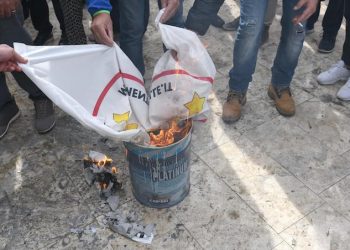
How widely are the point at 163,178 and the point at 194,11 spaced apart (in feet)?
4.48

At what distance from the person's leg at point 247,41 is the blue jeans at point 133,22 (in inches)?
16.8

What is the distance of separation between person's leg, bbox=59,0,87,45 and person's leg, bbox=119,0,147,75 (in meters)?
0.26

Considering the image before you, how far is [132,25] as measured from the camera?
251 centimetres

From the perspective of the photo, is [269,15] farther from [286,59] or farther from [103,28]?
[103,28]

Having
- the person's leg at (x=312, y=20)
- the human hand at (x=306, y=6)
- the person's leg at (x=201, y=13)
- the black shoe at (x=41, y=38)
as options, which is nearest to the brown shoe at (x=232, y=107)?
the person's leg at (x=201, y=13)

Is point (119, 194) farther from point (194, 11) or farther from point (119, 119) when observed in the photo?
point (194, 11)

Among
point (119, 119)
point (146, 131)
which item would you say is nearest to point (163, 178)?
point (146, 131)

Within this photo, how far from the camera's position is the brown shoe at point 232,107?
2711 mm

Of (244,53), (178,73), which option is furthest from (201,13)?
(178,73)

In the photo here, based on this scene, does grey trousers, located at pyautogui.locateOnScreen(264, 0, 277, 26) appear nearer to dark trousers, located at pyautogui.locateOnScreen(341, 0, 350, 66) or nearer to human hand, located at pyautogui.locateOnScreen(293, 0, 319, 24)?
dark trousers, located at pyautogui.locateOnScreen(341, 0, 350, 66)

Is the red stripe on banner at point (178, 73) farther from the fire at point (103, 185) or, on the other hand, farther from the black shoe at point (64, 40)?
the black shoe at point (64, 40)

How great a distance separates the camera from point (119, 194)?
2.25 meters

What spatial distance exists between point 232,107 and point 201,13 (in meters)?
0.71

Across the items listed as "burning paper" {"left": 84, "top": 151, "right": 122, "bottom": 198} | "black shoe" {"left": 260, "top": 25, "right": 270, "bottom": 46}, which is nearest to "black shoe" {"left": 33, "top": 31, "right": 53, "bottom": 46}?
"burning paper" {"left": 84, "top": 151, "right": 122, "bottom": 198}
